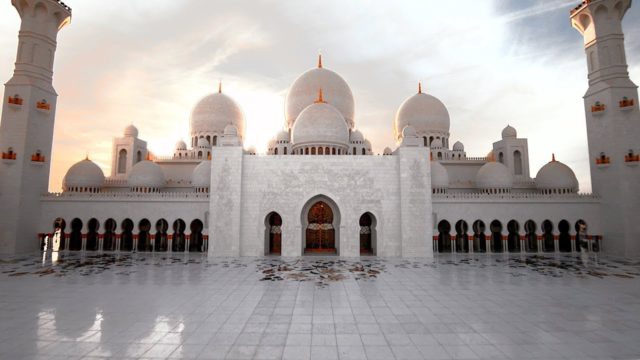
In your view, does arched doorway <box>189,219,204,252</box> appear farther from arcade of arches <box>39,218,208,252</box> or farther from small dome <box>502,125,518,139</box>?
small dome <box>502,125,518,139</box>

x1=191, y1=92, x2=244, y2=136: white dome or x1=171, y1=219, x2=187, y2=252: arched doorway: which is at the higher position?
x1=191, y1=92, x2=244, y2=136: white dome

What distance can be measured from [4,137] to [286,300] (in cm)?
2135

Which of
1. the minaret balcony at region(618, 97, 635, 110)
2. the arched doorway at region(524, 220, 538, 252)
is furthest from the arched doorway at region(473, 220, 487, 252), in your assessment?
the minaret balcony at region(618, 97, 635, 110)

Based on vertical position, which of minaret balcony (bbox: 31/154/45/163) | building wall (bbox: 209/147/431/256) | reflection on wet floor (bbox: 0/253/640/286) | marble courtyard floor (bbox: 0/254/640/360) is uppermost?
minaret balcony (bbox: 31/154/45/163)

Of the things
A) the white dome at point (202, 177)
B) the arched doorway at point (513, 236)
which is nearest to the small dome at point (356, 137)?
the white dome at point (202, 177)

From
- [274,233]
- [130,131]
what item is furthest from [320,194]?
[130,131]

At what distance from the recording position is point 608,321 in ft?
24.2

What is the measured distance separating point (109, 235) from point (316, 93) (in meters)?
18.3

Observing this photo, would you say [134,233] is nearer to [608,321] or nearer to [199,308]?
[199,308]

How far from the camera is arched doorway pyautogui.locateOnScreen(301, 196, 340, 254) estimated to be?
2033 centimetres

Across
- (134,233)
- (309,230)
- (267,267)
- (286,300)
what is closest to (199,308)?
(286,300)

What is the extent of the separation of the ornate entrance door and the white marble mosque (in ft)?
Result: 0.21

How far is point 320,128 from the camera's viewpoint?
2217 cm

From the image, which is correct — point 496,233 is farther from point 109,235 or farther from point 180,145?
point 109,235
